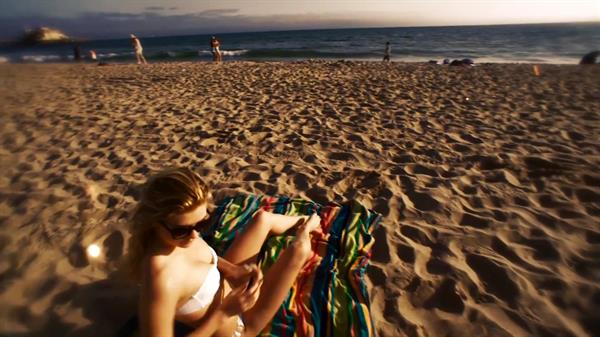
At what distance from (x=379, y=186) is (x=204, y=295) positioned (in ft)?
7.52

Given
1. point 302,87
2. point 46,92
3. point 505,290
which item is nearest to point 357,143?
point 505,290

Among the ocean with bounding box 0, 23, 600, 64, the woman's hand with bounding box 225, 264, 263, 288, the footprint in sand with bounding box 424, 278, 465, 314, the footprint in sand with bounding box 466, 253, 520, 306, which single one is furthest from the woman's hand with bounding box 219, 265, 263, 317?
the ocean with bounding box 0, 23, 600, 64

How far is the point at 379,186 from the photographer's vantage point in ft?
11.1

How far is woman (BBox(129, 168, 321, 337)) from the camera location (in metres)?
1.31

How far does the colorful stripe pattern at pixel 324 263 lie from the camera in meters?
1.89

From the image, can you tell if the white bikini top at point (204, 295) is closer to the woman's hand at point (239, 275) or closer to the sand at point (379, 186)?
the woman's hand at point (239, 275)

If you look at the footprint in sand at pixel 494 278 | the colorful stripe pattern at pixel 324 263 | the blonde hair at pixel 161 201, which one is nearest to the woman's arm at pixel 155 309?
the blonde hair at pixel 161 201

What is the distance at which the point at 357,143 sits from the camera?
449cm

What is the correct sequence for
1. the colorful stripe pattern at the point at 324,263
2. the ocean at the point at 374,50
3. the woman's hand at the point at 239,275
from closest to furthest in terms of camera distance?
the woman's hand at the point at 239,275
the colorful stripe pattern at the point at 324,263
the ocean at the point at 374,50

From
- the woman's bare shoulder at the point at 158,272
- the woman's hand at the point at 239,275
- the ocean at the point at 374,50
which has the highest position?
the woman's bare shoulder at the point at 158,272

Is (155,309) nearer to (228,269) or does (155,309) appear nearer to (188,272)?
(188,272)

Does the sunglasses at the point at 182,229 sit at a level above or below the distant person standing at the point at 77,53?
above

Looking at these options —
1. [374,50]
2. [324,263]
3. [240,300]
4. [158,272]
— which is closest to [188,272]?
[158,272]

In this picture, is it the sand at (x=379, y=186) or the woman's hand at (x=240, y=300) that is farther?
the sand at (x=379, y=186)
